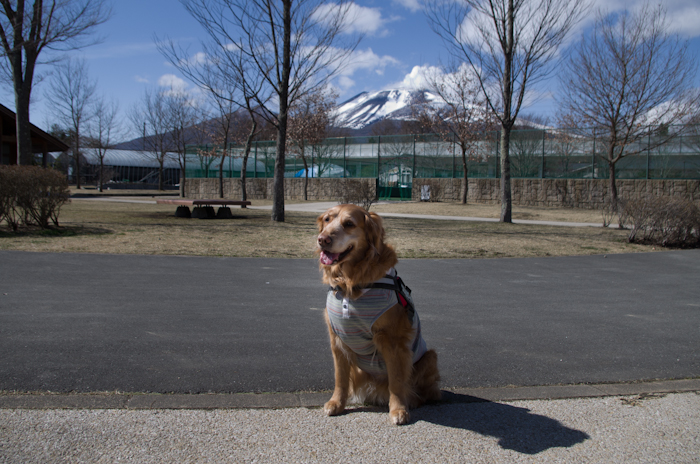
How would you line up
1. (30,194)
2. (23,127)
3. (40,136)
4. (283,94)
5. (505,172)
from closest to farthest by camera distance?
(30,194) → (283,94) → (23,127) → (505,172) → (40,136)

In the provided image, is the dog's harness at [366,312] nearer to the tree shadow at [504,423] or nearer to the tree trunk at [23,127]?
the tree shadow at [504,423]

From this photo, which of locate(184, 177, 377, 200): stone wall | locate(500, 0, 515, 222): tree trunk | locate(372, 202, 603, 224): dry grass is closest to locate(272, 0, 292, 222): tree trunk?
locate(500, 0, 515, 222): tree trunk

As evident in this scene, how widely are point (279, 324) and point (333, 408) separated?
82.3 inches

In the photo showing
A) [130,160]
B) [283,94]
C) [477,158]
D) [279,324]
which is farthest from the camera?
[130,160]

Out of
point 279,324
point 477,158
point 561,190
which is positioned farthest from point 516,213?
point 279,324

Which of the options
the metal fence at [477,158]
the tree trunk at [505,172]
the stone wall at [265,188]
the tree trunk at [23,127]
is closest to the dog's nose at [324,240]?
the tree trunk at [505,172]

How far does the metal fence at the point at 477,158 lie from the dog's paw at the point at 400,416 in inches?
858

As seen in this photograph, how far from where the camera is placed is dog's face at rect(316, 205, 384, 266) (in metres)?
2.76

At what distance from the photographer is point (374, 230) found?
9.60ft

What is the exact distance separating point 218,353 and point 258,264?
4633mm

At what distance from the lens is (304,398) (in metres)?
3.20

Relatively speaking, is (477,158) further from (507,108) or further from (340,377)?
(340,377)

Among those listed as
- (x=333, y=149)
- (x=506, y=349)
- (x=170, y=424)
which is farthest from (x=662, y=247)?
(x=333, y=149)

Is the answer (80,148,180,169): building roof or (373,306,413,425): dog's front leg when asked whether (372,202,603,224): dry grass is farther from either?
(80,148,180,169): building roof
